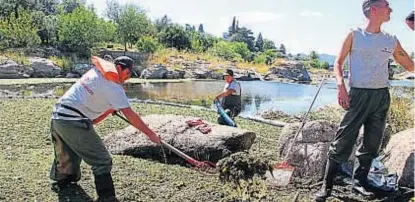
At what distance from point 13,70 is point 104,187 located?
19.6 m

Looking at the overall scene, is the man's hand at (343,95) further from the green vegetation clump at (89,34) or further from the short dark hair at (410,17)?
the green vegetation clump at (89,34)

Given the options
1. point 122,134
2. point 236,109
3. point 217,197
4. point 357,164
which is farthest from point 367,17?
point 236,109

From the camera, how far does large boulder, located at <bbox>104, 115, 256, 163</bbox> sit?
195 inches

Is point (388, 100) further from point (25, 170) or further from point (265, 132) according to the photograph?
point (265, 132)

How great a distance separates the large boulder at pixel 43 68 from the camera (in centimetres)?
2306

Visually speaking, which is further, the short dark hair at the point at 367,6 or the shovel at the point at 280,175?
the shovel at the point at 280,175

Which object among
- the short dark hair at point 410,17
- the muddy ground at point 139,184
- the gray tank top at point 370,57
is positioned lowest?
the muddy ground at point 139,184

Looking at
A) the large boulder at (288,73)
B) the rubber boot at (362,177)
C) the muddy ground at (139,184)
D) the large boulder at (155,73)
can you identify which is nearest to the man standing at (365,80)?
the rubber boot at (362,177)

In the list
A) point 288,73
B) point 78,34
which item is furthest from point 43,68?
point 288,73

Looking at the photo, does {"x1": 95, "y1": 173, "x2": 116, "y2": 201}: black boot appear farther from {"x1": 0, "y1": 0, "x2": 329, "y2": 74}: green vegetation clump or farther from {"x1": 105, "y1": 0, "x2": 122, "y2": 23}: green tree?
{"x1": 105, "y1": 0, "x2": 122, "y2": 23}: green tree

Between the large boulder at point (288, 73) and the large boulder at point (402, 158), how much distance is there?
30.9 metres

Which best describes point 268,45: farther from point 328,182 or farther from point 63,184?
point 63,184

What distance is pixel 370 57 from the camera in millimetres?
3564

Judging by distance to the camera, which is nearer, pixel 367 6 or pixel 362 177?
pixel 367 6
